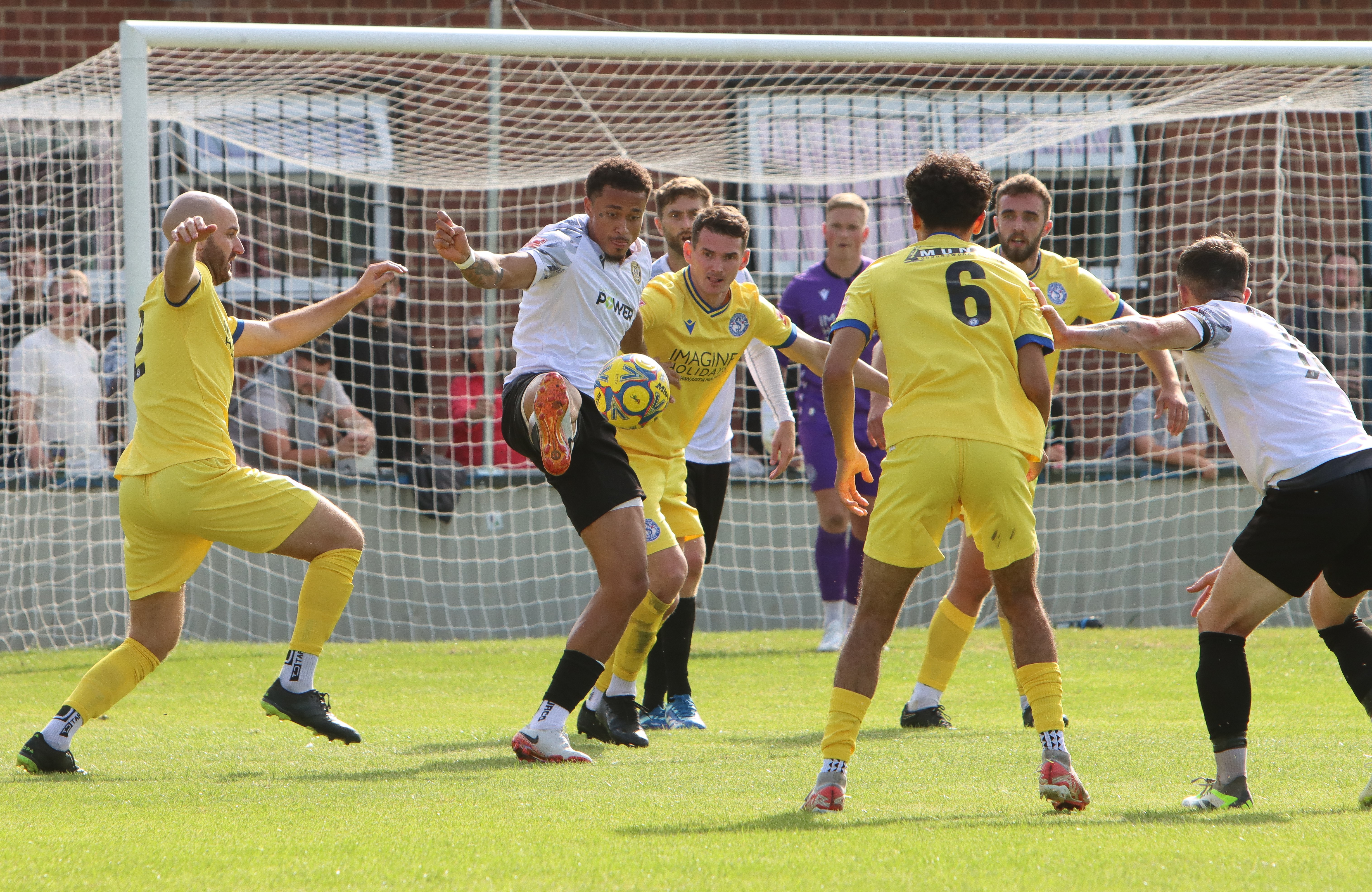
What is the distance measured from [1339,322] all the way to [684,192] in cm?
701

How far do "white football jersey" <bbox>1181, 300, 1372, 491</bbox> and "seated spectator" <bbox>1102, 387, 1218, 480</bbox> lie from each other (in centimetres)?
638

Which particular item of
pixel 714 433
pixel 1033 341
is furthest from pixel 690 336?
pixel 1033 341

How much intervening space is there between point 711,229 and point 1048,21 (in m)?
8.62

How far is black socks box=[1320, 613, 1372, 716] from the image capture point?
420 cm

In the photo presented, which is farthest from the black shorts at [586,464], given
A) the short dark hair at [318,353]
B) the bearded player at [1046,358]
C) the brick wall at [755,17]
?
the brick wall at [755,17]

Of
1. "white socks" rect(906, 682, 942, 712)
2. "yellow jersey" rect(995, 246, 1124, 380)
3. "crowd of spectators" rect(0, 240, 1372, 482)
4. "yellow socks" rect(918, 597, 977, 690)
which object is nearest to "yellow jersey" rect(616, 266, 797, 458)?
"yellow jersey" rect(995, 246, 1124, 380)

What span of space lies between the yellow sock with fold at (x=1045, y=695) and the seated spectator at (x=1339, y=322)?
24.1ft

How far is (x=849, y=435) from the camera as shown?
4.18 metres

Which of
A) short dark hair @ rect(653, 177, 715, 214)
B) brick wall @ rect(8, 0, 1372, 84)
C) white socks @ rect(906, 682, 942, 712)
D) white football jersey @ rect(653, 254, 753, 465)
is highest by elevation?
brick wall @ rect(8, 0, 1372, 84)

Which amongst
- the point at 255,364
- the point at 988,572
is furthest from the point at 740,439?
the point at 988,572

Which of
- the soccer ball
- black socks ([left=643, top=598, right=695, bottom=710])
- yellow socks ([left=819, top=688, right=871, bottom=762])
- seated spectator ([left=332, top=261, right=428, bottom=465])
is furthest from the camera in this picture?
seated spectator ([left=332, top=261, right=428, bottom=465])

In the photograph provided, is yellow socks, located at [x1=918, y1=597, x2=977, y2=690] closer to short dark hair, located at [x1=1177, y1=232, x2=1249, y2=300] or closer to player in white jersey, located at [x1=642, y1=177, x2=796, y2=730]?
Result: player in white jersey, located at [x1=642, y1=177, x2=796, y2=730]

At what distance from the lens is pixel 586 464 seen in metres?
4.92

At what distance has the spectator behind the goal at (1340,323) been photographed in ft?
34.8
